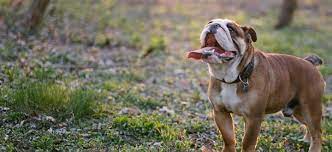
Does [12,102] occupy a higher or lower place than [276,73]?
lower

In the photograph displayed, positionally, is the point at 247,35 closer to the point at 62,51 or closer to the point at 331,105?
the point at 331,105

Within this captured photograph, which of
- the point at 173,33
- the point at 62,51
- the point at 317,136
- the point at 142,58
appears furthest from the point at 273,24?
the point at 317,136

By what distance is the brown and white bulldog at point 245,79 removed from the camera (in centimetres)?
533

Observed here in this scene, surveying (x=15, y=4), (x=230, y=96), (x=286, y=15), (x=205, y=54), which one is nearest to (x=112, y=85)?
(x=230, y=96)

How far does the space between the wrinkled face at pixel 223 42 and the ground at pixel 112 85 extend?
1389 mm

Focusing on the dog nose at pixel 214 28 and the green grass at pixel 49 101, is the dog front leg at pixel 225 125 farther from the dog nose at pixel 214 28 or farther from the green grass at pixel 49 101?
the green grass at pixel 49 101

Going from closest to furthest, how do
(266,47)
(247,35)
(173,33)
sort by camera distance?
(247,35), (266,47), (173,33)

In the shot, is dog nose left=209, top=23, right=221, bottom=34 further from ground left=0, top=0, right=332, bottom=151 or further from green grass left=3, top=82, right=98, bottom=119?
green grass left=3, top=82, right=98, bottom=119

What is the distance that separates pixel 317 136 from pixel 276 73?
1083mm

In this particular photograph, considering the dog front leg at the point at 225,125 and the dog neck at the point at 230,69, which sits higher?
the dog neck at the point at 230,69

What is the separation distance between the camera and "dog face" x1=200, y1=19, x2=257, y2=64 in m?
5.27

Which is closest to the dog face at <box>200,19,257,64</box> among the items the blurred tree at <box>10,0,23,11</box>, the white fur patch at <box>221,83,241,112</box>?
the white fur patch at <box>221,83,241,112</box>

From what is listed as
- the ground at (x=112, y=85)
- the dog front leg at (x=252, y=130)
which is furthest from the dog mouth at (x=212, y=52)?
the ground at (x=112, y=85)

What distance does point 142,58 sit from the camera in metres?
11.9
